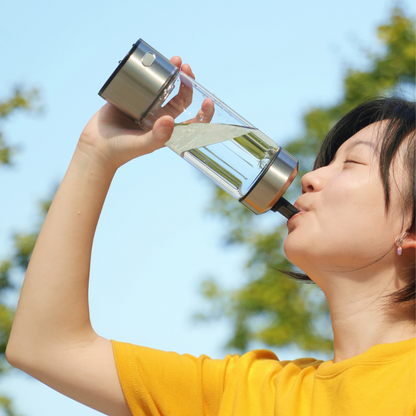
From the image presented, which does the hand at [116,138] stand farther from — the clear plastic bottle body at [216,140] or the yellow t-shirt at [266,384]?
the yellow t-shirt at [266,384]

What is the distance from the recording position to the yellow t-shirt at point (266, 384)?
4.17 feet

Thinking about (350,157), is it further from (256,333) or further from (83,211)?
(256,333)

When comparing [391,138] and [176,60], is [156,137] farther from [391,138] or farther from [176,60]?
[391,138]

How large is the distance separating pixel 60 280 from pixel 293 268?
5704 mm

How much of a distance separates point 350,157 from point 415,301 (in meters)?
0.48

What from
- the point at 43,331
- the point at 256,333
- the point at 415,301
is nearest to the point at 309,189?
the point at 415,301

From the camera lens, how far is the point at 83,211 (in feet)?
5.19

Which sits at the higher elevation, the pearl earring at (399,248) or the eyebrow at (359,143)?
the eyebrow at (359,143)

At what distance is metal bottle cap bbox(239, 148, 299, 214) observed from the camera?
1.63 metres

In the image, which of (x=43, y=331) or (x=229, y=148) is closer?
(x=43, y=331)

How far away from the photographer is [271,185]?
1.63 meters

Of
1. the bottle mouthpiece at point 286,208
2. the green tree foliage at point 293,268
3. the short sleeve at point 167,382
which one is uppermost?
the green tree foliage at point 293,268

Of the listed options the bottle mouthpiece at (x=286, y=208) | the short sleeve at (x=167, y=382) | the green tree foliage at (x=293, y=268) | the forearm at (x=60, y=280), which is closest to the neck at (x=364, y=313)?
the bottle mouthpiece at (x=286, y=208)

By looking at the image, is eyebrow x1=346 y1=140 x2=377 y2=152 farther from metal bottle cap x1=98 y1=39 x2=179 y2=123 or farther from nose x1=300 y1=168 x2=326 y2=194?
metal bottle cap x1=98 y1=39 x2=179 y2=123
